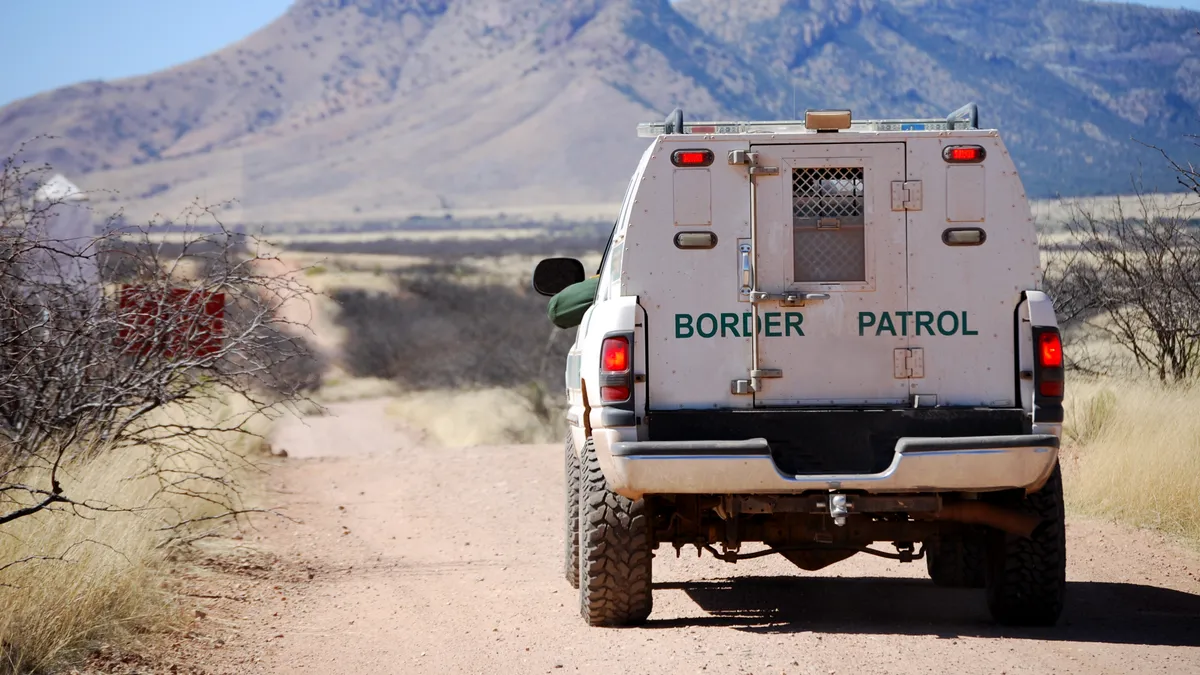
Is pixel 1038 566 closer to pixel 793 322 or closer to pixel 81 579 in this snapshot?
pixel 793 322

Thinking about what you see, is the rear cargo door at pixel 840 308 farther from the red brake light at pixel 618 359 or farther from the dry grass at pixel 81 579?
the dry grass at pixel 81 579

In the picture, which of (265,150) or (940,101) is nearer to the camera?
(940,101)

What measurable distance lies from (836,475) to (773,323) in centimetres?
79

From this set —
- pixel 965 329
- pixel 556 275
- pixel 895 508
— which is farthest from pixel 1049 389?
pixel 556 275

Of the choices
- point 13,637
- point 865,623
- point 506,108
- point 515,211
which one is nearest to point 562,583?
point 865,623

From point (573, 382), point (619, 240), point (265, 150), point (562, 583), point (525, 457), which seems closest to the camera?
point (619, 240)

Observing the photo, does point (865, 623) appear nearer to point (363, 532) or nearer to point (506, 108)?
point (363, 532)

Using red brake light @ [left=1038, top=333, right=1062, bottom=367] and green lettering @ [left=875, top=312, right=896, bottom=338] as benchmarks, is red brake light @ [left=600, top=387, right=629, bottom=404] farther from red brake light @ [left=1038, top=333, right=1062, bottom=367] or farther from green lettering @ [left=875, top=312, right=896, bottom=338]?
red brake light @ [left=1038, top=333, right=1062, bottom=367]

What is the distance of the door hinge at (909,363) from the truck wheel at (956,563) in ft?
6.86

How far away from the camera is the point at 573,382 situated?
8586mm

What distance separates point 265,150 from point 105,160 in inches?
880

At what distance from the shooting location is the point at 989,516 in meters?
7.23

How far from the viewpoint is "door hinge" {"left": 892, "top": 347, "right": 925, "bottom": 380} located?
705cm

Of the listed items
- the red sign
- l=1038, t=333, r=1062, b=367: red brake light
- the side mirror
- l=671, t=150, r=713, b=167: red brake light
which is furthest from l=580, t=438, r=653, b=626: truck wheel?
the red sign
